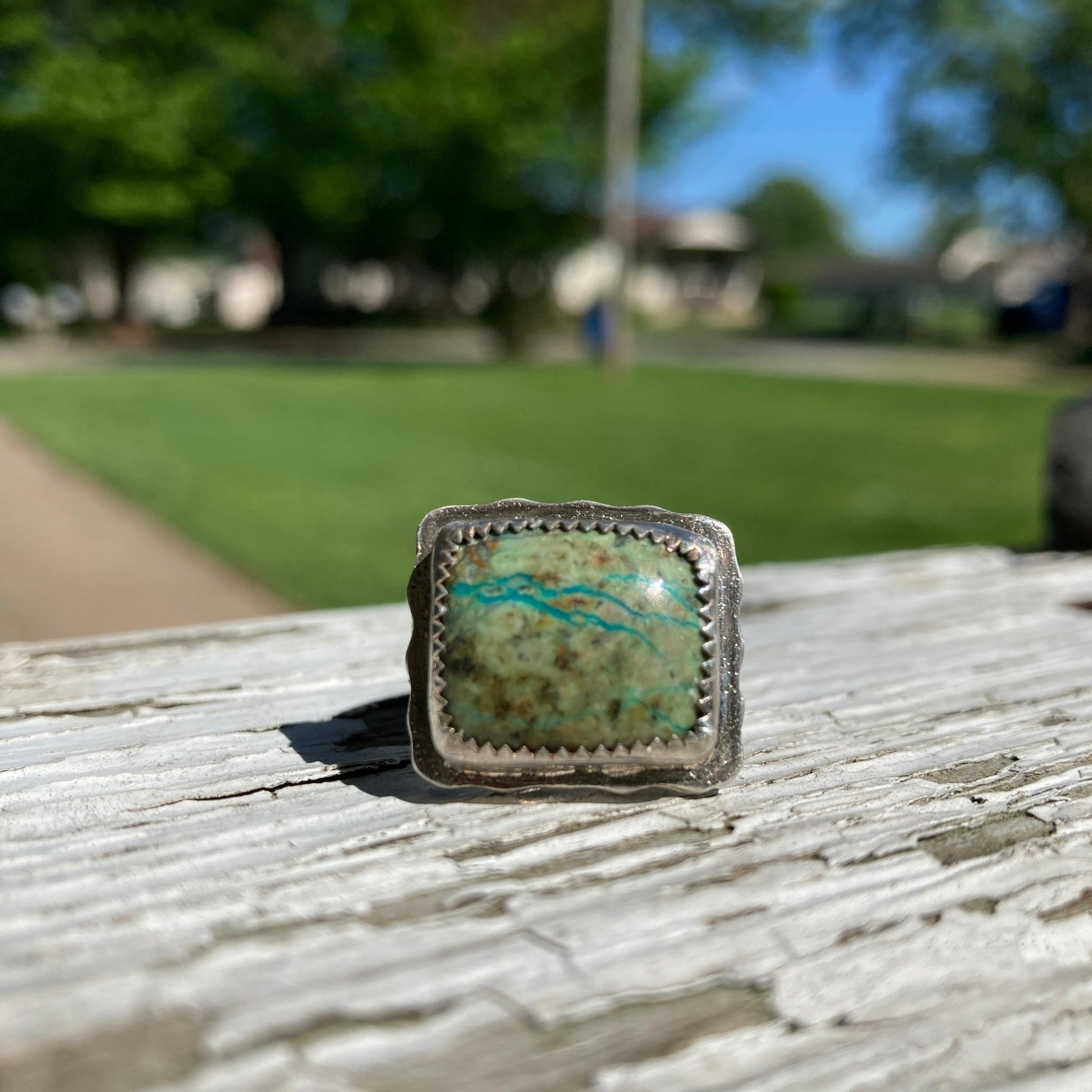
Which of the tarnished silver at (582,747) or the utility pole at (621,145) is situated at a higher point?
the utility pole at (621,145)

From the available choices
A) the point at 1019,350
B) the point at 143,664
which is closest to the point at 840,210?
the point at 1019,350

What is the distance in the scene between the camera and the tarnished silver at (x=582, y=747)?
1.51m

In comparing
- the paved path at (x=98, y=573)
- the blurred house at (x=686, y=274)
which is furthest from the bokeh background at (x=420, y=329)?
the blurred house at (x=686, y=274)

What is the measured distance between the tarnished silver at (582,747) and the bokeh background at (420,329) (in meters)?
4.40

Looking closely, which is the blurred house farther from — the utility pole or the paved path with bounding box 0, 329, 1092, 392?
the utility pole

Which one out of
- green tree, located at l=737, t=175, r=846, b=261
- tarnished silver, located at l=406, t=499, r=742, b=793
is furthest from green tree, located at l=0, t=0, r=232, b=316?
green tree, located at l=737, t=175, r=846, b=261

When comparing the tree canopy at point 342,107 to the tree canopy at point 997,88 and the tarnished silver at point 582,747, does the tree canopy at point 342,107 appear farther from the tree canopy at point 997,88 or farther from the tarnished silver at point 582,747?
the tarnished silver at point 582,747

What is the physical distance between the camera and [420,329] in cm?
3856

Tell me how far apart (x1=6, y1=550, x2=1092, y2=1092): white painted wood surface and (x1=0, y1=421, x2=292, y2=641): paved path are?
3.73 meters

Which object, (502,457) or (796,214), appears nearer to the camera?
(502,457)

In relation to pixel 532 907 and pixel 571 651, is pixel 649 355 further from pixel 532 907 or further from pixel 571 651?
pixel 532 907

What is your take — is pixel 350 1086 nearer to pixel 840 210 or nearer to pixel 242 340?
pixel 242 340

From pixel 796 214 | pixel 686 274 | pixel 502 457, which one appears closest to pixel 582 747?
pixel 502 457

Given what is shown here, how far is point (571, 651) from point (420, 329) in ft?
125
